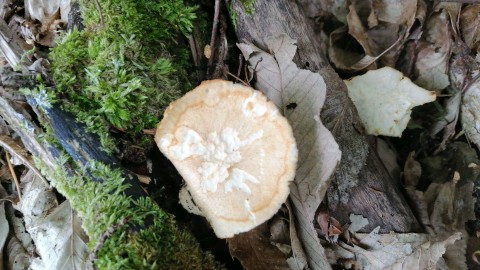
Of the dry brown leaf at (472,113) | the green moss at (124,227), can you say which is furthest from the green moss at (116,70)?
the dry brown leaf at (472,113)

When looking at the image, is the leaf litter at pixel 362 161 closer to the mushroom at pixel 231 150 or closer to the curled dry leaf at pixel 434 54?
the curled dry leaf at pixel 434 54

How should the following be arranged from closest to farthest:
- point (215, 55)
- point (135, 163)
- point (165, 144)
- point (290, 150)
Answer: point (290, 150) → point (165, 144) → point (135, 163) → point (215, 55)

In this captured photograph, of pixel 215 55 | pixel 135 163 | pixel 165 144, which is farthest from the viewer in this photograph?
pixel 215 55

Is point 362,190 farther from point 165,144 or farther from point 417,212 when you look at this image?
point 165,144

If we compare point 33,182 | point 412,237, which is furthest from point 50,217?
point 412,237

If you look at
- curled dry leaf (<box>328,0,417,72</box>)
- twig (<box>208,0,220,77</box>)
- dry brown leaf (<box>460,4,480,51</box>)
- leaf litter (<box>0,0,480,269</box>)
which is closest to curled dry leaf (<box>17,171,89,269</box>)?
leaf litter (<box>0,0,480,269</box>)

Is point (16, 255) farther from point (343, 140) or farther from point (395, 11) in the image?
point (395, 11)
